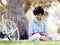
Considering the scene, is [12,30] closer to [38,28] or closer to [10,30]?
[10,30]

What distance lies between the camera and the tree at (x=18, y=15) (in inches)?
221

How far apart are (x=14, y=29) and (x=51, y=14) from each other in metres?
0.60

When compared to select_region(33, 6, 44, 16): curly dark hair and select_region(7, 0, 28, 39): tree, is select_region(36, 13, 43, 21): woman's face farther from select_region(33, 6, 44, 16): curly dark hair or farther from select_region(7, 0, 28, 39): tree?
select_region(7, 0, 28, 39): tree

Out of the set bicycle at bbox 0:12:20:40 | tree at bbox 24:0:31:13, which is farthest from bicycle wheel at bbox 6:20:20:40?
tree at bbox 24:0:31:13

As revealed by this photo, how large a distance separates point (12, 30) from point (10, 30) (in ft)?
0.10

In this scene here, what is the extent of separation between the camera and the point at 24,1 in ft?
18.3

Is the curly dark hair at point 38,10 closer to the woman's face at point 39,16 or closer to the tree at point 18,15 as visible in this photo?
the woman's face at point 39,16

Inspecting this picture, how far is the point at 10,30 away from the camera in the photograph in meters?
5.66

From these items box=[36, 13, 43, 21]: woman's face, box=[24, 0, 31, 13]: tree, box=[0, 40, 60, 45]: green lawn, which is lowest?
box=[0, 40, 60, 45]: green lawn

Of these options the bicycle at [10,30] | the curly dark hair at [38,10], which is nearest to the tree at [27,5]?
the curly dark hair at [38,10]

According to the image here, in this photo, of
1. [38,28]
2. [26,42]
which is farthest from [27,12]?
[26,42]

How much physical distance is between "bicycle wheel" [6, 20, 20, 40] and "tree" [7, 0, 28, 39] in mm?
54

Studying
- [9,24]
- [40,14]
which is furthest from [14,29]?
[40,14]

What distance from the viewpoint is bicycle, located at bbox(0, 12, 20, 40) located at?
5629mm
